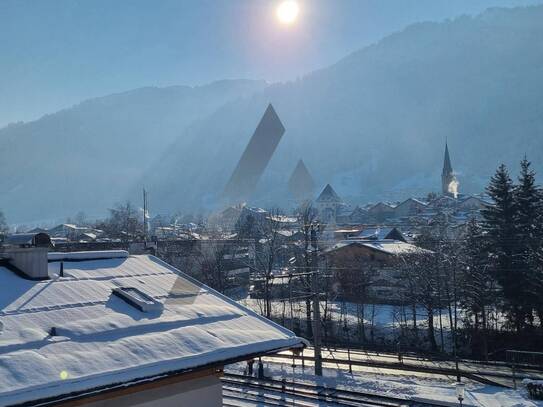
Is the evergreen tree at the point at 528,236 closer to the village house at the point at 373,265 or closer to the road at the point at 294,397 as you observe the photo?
the village house at the point at 373,265

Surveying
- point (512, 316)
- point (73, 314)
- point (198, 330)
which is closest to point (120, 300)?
point (73, 314)

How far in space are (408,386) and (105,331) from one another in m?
13.0

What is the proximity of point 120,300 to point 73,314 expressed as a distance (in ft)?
2.65

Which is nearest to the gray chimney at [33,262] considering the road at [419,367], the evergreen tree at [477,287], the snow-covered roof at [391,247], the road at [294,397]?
the road at [294,397]

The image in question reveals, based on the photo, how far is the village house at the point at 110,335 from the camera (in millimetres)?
4234

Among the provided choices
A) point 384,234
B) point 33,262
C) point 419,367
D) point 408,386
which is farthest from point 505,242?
point 384,234

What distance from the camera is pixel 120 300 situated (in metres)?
6.33

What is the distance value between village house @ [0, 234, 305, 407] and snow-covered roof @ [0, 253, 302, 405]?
0.04ft

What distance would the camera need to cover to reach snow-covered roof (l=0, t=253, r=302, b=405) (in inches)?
166

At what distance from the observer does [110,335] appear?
515cm

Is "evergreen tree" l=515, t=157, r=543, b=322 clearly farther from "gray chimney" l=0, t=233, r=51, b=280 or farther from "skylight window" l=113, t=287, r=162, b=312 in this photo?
"gray chimney" l=0, t=233, r=51, b=280

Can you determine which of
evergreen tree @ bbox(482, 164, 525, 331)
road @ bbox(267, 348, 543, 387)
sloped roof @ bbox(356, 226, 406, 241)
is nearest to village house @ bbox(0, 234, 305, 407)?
road @ bbox(267, 348, 543, 387)

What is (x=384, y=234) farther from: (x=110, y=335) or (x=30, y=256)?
(x=110, y=335)

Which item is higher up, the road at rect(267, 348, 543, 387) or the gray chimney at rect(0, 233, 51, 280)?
the gray chimney at rect(0, 233, 51, 280)
